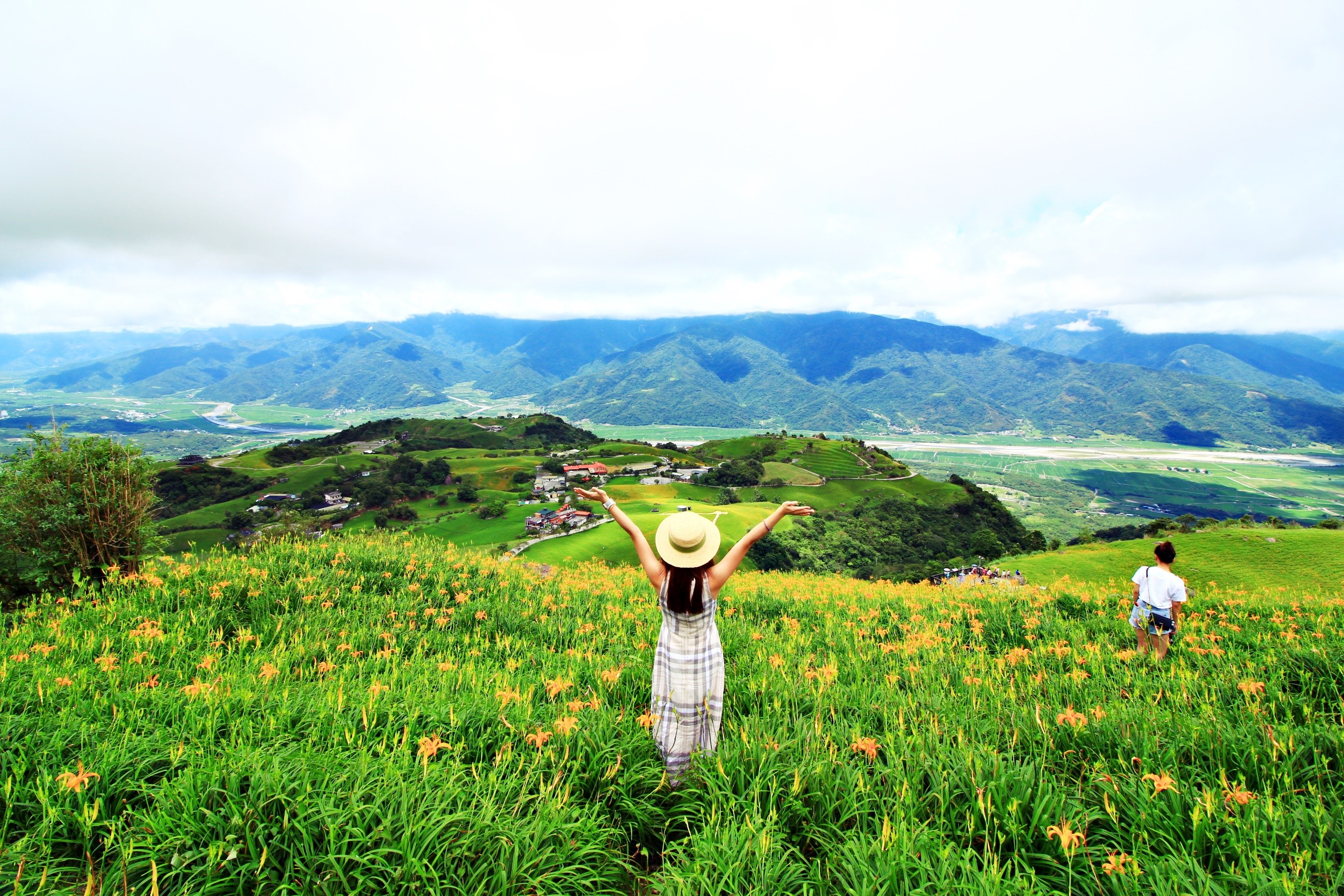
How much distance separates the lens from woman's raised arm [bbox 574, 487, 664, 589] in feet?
12.0

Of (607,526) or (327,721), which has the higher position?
(327,721)

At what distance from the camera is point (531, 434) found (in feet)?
515

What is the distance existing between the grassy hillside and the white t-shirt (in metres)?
19.0

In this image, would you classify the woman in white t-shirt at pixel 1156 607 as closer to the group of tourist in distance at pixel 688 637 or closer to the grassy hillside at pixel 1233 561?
the group of tourist in distance at pixel 688 637

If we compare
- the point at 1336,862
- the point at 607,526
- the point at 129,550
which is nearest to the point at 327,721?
the point at 1336,862

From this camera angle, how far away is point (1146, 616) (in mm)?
5941

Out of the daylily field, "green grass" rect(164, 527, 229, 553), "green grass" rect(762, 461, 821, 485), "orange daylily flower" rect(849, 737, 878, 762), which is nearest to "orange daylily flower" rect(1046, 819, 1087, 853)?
the daylily field

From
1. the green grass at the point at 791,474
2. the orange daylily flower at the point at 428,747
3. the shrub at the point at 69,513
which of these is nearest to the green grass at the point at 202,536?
the shrub at the point at 69,513

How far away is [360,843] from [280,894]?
0.29 m

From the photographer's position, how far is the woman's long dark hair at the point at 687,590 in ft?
11.6

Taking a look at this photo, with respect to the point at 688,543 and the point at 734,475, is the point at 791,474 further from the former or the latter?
the point at 688,543

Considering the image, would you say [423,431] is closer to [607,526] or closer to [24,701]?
[607,526]

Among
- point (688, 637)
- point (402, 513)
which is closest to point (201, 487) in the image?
point (402, 513)

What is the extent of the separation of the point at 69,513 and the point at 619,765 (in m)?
8.51
